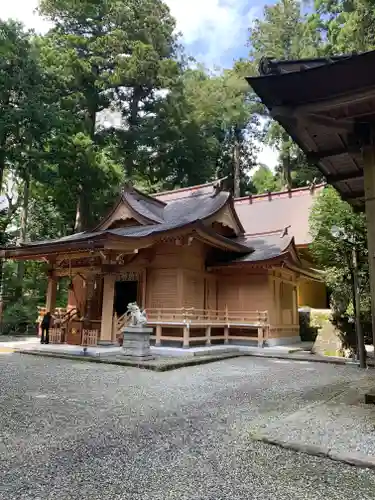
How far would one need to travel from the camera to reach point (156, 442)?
11.3 ft

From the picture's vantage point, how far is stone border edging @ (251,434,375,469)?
2.87 meters

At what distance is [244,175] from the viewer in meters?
33.6

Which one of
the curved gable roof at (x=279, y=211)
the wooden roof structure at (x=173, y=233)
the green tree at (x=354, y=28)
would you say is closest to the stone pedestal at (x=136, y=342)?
the wooden roof structure at (x=173, y=233)

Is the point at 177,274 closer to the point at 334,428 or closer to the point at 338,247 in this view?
the point at 338,247

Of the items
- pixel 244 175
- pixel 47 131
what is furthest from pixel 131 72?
pixel 244 175

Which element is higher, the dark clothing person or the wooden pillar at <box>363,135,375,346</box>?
the wooden pillar at <box>363,135,375,346</box>

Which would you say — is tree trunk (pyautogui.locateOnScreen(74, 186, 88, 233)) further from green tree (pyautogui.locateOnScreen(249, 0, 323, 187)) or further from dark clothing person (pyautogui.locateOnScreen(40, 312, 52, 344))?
green tree (pyautogui.locateOnScreen(249, 0, 323, 187))

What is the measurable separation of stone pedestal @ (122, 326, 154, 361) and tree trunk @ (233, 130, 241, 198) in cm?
2332

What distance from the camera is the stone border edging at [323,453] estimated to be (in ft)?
9.41

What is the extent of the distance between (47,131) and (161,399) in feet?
47.9

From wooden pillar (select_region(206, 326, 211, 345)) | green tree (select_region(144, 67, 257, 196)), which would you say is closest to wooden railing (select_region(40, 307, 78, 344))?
wooden pillar (select_region(206, 326, 211, 345))

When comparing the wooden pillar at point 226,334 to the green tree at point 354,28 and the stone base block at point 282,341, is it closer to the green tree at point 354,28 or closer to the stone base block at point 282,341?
the stone base block at point 282,341

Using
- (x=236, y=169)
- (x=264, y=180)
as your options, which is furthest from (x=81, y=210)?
(x=264, y=180)

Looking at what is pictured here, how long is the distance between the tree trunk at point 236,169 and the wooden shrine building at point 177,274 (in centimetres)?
1641
